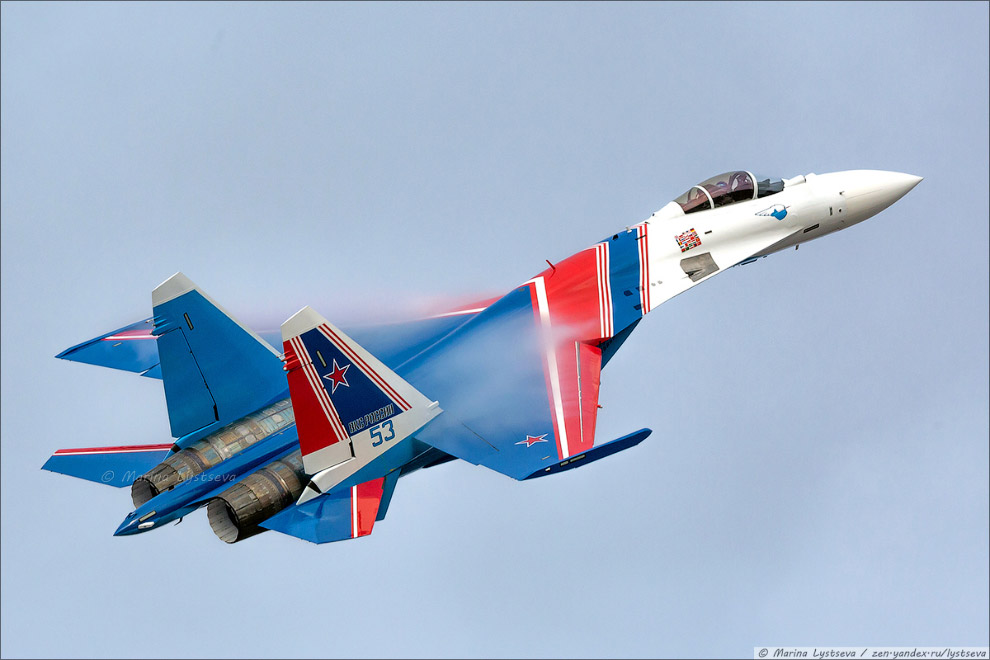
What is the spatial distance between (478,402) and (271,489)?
386cm

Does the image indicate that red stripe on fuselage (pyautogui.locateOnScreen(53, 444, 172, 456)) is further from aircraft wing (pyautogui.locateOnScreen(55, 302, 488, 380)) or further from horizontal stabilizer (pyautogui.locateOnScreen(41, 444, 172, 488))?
aircraft wing (pyautogui.locateOnScreen(55, 302, 488, 380))

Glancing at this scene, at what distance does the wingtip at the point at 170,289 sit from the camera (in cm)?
2014

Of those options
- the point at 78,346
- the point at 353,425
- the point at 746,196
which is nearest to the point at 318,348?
the point at 353,425

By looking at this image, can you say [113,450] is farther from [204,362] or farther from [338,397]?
[338,397]

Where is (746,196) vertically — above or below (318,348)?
above

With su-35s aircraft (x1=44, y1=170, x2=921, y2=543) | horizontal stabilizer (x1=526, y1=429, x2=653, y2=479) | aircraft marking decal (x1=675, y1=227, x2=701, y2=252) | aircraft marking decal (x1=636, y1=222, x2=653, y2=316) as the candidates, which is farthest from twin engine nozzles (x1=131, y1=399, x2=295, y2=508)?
aircraft marking decal (x1=675, y1=227, x2=701, y2=252)

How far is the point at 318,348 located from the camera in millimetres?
18047

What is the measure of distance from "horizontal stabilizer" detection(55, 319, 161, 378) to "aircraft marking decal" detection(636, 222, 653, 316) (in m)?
9.20

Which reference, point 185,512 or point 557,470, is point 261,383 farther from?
point 557,470

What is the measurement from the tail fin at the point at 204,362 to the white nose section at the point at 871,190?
474 inches

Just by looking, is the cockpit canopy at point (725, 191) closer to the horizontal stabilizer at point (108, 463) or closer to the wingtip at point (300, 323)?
the wingtip at point (300, 323)

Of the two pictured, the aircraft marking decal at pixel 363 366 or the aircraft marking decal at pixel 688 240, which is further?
the aircraft marking decal at pixel 688 240

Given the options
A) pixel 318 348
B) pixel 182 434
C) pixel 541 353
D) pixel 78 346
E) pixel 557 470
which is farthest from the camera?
pixel 78 346

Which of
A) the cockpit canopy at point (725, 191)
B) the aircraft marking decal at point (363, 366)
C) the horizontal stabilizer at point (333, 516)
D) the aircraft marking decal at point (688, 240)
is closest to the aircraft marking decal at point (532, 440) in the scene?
the aircraft marking decal at point (363, 366)
